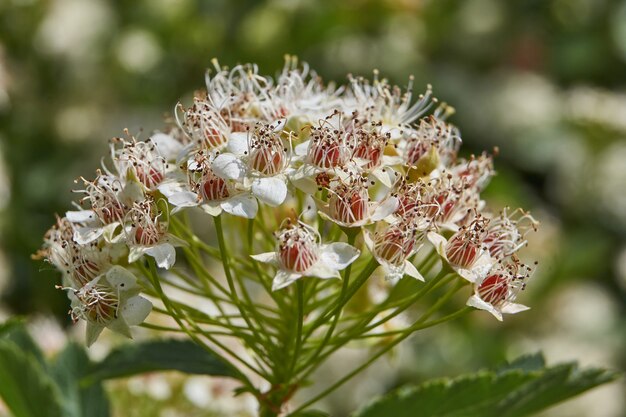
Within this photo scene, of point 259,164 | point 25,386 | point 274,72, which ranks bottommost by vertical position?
point 25,386

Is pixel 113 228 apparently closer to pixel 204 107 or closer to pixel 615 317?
pixel 204 107

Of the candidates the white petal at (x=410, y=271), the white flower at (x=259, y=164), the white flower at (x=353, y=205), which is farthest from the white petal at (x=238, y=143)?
the white petal at (x=410, y=271)

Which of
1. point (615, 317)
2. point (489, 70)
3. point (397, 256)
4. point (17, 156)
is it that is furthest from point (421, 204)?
Answer: point (489, 70)

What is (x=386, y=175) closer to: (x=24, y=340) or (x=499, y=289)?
(x=499, y=289)

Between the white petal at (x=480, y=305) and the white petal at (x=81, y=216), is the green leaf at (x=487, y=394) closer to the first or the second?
the white petal at (x=480, y=305)

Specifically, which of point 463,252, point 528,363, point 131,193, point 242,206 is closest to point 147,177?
point 131,193
